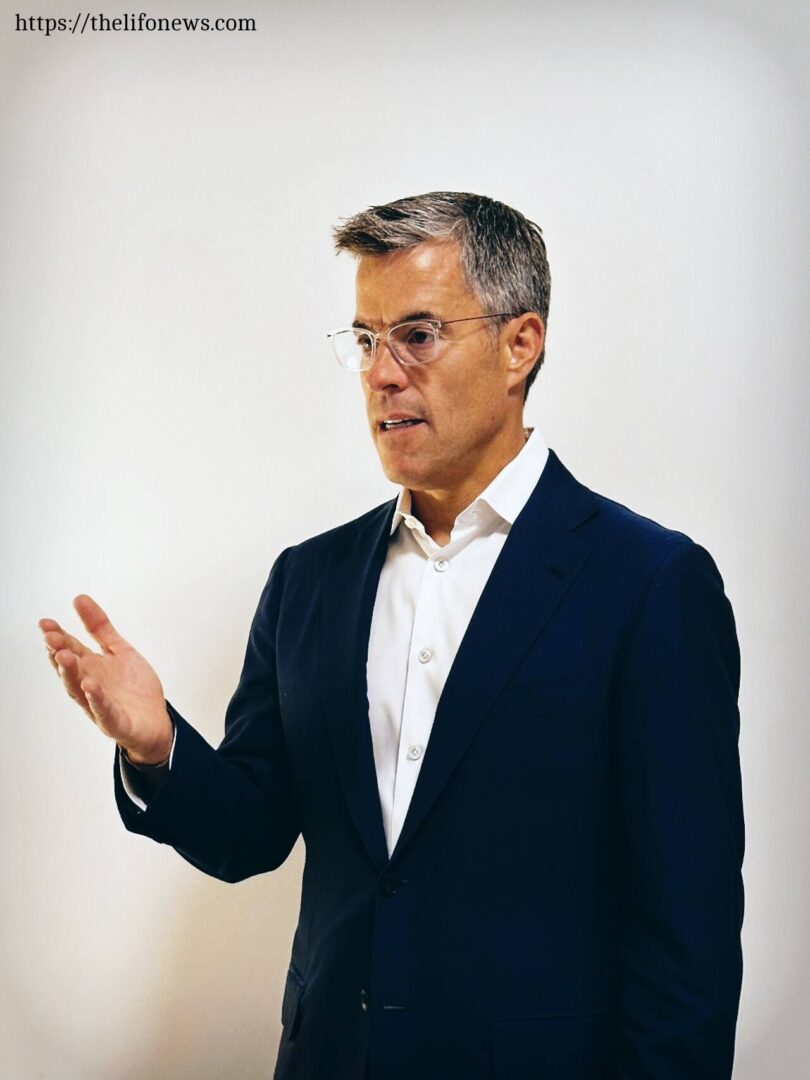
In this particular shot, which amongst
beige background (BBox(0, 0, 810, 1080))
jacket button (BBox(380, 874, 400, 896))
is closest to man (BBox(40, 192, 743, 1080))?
jacket button (BBox(380, 874, 400, 896))

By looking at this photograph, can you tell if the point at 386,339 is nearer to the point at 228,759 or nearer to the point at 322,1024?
the point at 228,759

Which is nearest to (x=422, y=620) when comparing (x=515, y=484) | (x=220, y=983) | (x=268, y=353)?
(x=515, y=484)

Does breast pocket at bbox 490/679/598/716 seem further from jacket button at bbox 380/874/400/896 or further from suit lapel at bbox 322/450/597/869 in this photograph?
jacket button at bbox 380/874/400/896

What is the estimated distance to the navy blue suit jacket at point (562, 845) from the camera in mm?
1443

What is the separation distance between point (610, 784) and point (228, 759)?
565 millimetres

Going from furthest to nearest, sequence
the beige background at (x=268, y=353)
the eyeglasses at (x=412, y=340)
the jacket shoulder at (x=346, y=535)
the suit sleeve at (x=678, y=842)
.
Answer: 1. the beige background at (x=268, y=353)
2. the jacket shoulder at (x=346, y=535)
3. the eyeglasses at (x=412, y=340)
4. the suit sleeve at (x=678, y=842)

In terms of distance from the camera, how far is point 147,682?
5.30 ft

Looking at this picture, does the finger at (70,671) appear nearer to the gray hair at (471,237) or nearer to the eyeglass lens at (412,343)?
the eyeglass lens at (412,343)

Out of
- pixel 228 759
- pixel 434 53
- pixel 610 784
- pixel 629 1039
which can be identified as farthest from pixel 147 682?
pixel 434 53

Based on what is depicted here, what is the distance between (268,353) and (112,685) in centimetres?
74

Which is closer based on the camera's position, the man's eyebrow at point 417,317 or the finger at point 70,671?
the finger at point 70,671

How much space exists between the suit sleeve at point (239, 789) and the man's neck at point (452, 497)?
265 millimetres

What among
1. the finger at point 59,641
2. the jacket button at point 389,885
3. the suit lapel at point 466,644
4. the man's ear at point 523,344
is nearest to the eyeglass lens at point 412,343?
the man's ear at point 523,344

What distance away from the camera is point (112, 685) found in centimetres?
158
